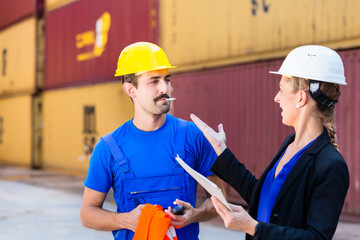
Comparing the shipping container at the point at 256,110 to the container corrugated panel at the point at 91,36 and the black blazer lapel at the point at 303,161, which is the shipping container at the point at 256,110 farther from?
the black blazer lapel at the point at 303,161

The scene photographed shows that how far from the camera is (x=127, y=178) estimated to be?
264 centimetres

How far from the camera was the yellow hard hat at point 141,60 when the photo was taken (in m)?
2.76

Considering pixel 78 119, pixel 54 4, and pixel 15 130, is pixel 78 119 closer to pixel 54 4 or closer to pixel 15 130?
pixel 54 4

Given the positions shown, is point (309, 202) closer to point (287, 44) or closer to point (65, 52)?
point (287, 44)

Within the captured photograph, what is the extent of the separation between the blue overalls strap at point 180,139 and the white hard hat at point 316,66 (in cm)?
66

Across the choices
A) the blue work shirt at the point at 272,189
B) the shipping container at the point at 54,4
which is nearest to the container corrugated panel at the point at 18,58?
the shipping container at the point at 54,4

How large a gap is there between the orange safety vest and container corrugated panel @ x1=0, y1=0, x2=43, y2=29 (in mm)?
20841

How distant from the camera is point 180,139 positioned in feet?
8.79

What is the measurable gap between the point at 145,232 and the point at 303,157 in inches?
32.6

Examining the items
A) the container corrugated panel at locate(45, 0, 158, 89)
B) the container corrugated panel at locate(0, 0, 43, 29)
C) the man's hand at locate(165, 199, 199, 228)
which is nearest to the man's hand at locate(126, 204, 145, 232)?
the man's hand at locate(165, 199, 199, 228)

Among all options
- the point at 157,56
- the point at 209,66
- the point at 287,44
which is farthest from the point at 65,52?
the point at 157,56

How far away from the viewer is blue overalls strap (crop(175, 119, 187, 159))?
8.68ft

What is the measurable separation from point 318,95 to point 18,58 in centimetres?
2273

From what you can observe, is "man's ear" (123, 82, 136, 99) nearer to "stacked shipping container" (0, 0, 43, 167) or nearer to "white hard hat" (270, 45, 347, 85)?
"white hard hat" (270, 45, 347, 85)
